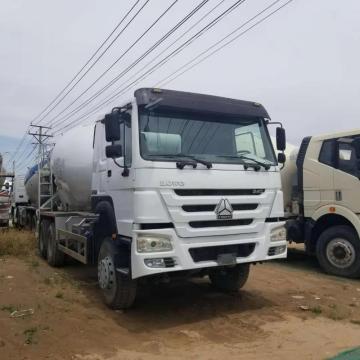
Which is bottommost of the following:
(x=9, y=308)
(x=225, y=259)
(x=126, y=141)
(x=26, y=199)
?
(x=9, y=308)

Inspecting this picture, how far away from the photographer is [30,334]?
5.60 m

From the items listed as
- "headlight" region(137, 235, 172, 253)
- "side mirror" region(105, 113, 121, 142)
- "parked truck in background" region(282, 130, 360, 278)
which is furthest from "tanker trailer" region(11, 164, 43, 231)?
"headlight" region(137, 235, 172, 253)

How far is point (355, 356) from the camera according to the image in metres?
4.82

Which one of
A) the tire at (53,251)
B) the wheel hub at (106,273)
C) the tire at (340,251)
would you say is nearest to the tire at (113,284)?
the wheel hub at (106,273)

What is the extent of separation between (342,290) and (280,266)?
2.75 metres

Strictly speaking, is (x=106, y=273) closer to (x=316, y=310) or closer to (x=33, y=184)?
(x=316, y=310)

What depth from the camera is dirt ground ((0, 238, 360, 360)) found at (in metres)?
5.21

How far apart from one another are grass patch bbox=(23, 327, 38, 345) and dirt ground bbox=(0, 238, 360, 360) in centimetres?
1

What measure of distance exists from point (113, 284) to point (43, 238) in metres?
5.30

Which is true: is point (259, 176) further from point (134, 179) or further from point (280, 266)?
point (280, 266)

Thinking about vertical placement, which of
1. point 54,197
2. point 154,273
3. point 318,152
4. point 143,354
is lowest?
point 143,354

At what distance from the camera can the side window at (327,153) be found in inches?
379

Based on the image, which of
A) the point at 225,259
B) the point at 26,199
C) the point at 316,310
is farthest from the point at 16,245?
the point at 316,310

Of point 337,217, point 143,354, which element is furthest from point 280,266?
point 143,354
